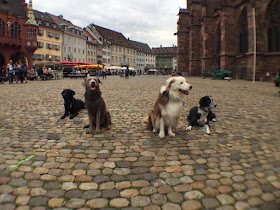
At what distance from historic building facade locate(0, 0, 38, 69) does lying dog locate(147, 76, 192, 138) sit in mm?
35917

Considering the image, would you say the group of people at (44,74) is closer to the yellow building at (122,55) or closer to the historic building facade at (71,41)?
the historic building facade at (71,41)

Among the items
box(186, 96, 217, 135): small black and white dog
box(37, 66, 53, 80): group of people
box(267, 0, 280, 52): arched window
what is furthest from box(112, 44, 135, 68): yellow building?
box(186, 96, 217, 135): small black and white dog

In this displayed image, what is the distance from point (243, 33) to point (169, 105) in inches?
1238

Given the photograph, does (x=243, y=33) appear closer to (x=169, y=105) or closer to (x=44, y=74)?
(x=44, y=74)

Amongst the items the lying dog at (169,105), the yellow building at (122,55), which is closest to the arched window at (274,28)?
the lying dog at (169,105)

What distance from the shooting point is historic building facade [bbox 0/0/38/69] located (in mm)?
34125

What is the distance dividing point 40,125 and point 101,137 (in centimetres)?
180

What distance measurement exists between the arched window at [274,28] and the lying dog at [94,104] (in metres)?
28.1

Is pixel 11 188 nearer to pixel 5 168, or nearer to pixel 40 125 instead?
pixel 5 168

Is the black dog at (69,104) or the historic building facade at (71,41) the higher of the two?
the historic building facade at (71,41)

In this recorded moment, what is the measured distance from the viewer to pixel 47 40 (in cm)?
4878

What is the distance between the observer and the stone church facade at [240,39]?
2670 cm

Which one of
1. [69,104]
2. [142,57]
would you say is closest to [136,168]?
[69,104]

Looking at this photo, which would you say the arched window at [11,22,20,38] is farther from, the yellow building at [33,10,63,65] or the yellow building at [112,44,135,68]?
the yellow building at [112,44,135,68]
